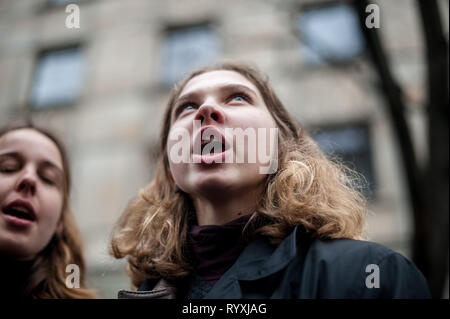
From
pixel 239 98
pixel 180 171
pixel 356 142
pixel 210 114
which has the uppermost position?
pixel 356 142

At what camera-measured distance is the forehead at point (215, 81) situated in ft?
6.68

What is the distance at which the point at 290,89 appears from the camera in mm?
9469

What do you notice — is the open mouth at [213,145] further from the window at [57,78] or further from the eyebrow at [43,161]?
the window at [57,78]

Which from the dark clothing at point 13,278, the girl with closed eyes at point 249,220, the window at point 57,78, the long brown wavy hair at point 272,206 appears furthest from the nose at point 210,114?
the window at point 57,78

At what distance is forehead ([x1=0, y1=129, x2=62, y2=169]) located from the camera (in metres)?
2.36

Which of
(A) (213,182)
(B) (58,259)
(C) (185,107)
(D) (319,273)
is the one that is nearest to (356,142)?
(B) (58,259)

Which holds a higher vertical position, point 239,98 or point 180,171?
point 239,98

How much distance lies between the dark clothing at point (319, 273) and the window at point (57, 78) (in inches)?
395

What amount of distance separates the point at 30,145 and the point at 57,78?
32.6 feet

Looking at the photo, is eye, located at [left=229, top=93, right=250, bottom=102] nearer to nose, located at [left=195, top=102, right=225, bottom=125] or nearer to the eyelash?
the eyelash

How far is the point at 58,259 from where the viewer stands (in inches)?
102

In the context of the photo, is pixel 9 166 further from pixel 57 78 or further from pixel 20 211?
pixel 57 78

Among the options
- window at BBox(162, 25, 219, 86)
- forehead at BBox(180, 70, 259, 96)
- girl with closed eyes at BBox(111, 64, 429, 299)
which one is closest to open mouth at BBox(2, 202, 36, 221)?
girl with closed eyes at BBox(111, 64, 429, 299)

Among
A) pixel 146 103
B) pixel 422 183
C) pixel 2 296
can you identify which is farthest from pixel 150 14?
pixel 2 296
